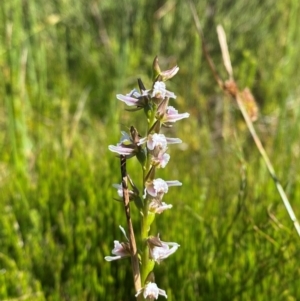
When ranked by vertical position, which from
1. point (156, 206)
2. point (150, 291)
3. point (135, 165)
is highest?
point (135, 165)

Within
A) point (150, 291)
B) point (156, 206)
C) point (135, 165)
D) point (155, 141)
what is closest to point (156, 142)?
point (155, 141)

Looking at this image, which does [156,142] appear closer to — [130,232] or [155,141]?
[155,141]

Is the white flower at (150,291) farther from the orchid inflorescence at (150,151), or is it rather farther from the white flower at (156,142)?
the white flower at (156,142)

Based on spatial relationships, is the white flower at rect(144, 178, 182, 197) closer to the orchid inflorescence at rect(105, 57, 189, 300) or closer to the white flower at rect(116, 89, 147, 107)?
the orchid inflorescence at rect(105, 57, 189, 300)

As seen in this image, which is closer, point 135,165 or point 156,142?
point 156,142

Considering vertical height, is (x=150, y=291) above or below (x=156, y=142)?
below
